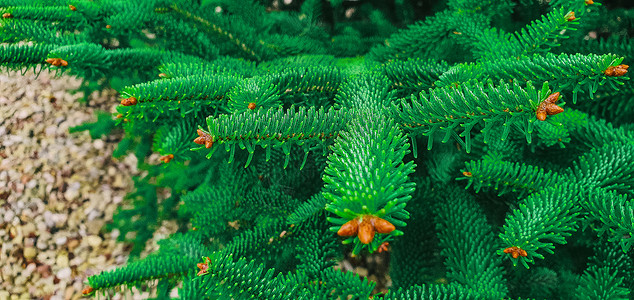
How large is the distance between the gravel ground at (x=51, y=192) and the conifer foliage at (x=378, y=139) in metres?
0.92

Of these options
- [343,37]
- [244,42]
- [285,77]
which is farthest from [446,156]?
[244,42]

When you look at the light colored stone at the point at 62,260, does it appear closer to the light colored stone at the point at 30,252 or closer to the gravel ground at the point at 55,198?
the gravel ground at the point at 55,198

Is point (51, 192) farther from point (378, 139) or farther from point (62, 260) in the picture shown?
point (378, 139)

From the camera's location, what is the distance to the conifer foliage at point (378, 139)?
0.77 metres

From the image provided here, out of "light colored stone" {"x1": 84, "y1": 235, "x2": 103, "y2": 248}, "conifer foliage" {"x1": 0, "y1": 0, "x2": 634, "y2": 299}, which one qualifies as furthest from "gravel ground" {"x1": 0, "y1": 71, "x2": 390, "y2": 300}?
"conifer foliage" {"x1": 0, "y1": 0, "x2": 634, "y2": 299}

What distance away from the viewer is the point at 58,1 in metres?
1.19

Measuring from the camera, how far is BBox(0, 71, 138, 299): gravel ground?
2059mm

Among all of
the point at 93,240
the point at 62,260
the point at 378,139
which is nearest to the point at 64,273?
the point at 62,260

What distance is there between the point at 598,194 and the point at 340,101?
0.73 m

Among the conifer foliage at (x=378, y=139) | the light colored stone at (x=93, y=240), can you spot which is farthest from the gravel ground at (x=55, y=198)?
the conifer foliage at (x=378, y=139)

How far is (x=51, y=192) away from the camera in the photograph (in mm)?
2201

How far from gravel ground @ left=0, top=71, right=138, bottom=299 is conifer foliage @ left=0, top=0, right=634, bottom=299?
92 centimetres

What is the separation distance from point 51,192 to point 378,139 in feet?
7.52

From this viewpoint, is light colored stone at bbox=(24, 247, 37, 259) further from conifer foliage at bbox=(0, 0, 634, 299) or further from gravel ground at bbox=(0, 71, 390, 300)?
conifer foliage at bbox=(0, 0, 634, 299)
